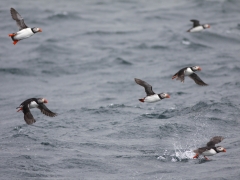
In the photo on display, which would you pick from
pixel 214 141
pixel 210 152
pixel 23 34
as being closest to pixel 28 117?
pixel 23 34

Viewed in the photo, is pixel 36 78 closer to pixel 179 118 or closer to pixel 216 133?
pixel 179 118

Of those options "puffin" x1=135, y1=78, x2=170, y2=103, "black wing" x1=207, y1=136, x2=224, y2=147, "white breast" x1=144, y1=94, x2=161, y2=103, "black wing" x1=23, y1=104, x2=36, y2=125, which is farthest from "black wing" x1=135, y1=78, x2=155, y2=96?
"black wing" x1=23, y1=104, x2=36, y2=125

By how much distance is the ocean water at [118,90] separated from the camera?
Result: 12586 mm

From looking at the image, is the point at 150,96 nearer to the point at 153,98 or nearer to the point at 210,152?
the point at 153,98

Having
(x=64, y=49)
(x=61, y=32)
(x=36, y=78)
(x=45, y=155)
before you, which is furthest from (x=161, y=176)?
(x=61, y=32)

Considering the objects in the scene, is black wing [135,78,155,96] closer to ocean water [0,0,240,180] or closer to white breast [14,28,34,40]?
ocean water [0,0,240,180]

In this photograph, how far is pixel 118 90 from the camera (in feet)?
61.1

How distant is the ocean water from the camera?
496 inches

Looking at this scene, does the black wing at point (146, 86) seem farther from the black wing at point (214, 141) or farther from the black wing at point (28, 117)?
the black wing at point (28, 117)

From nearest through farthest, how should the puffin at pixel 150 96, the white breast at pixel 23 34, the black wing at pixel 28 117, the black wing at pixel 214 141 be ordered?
1. the black wing at pixel 28 117
2. the black wing at pixel 214 141
3. the puffin at pixel 150 96
4. the white breast at pixel 23 34

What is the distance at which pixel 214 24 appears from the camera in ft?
85.4

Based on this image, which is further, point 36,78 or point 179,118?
point 36,78

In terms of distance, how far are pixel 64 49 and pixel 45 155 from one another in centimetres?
1032

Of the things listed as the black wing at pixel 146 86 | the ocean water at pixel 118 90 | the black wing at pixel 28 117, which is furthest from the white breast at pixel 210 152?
the black wing at pixel 28 117
